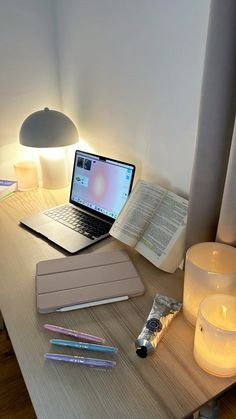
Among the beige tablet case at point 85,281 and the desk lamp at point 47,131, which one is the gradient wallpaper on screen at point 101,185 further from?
the beige tablet case at point 85,281

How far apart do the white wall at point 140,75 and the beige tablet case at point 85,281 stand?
0.29 metres

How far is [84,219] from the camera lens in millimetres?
1103

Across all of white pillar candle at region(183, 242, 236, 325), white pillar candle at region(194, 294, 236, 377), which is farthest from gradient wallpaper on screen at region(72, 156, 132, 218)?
white pillar candle at region(194, 294, 236, 377)

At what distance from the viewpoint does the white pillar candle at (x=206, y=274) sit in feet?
2.07

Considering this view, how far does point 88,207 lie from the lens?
45.3 inches

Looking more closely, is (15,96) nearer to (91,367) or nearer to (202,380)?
(91,367)

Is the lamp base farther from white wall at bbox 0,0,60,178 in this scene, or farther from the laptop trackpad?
the laptop trackpad

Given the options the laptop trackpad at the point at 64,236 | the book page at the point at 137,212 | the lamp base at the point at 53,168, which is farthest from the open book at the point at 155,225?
the lamp base at the point at 53,168

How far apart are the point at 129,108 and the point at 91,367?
0.77 metres

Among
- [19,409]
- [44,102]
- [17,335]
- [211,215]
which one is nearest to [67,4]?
[44,102]

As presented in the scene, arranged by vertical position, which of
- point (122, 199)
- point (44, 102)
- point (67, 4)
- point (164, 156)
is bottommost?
point (122, 199)

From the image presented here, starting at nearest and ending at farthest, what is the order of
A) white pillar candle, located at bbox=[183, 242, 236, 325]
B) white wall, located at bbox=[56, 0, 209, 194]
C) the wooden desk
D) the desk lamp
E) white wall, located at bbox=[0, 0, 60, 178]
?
the wooden desk < white pillar candle, located at bbox=[183, 242, 236, 325] < white wall, located at bbox=[56, 0, 209, 194] < the desk lamp < white wall, located at bbox=[0, 0, 60, 178]

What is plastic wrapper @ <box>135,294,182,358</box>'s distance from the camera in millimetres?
614

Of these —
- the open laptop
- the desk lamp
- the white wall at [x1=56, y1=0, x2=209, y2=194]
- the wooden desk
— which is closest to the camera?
the wooden desk
